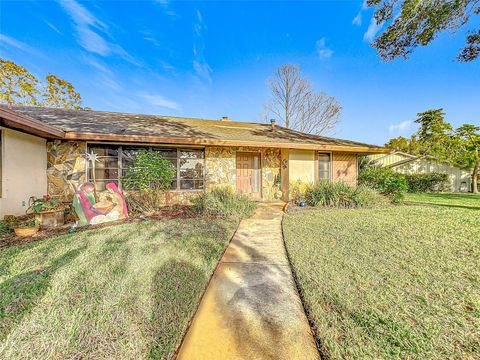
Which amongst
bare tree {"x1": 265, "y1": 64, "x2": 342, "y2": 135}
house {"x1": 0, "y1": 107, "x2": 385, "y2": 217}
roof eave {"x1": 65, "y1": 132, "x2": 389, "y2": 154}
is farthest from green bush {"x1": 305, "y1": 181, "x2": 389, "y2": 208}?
bare tree {"x1": 265, "y1": 64, "x2": 342, "y2": 135}

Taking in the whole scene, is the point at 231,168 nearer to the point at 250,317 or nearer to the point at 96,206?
the point at 96,206

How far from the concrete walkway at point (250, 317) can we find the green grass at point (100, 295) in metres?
0.18

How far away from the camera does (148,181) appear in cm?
687

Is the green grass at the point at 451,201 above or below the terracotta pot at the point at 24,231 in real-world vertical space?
above

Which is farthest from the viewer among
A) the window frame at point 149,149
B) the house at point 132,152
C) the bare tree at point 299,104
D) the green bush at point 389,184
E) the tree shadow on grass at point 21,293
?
the bare tree at point 299,104

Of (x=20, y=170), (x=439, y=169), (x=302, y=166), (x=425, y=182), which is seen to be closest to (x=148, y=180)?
(x=20, y=170)

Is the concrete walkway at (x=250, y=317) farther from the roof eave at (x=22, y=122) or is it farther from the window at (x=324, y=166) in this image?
the window at (x=324, y=166)

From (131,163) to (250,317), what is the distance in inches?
292

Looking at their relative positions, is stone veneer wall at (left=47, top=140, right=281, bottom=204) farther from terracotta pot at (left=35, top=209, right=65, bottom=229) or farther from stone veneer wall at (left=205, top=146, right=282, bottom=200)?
terracotta pot at (left=35, top=209, right=65, bottom=229)

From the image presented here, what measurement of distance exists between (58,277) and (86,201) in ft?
10.7

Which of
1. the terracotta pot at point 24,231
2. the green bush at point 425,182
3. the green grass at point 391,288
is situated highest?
the green bush at point 425,182

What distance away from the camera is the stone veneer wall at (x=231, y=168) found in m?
8.88

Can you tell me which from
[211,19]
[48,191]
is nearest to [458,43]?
[211,19]

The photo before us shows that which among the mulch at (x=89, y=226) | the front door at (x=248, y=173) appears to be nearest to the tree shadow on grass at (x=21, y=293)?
the mulch at (x=89, y=226)
